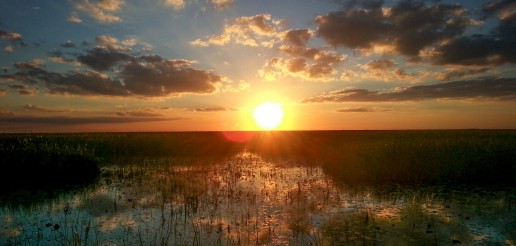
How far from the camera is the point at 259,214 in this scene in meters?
13.4

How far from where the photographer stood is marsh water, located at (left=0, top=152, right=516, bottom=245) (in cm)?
1042

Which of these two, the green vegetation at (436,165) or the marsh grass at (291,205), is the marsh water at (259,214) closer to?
the marsh grass at (291,205)

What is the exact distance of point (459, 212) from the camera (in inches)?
528

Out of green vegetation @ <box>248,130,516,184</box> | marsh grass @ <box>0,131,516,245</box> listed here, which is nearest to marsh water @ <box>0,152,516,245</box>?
marsh grass @ <box>0,131,516,245</box>

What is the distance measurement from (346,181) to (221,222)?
1169 cm

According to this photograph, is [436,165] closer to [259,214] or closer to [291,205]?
[291,205]

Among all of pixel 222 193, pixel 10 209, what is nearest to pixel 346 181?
pixel 222 193

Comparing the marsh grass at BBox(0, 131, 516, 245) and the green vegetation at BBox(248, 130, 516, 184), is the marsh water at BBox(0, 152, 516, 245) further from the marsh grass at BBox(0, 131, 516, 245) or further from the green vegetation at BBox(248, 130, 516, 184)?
the green vegetation at BBox(248, 130, 516, 184)

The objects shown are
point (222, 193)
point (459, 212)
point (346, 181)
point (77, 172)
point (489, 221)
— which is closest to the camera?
point (489, 221)

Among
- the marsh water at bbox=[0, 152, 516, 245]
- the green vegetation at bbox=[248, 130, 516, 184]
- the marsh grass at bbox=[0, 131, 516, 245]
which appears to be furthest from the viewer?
the green vegetation at bbox=[248, 130, 516, 184]

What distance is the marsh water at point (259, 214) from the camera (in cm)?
1042

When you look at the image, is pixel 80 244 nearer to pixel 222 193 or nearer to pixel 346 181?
pixel 222 193

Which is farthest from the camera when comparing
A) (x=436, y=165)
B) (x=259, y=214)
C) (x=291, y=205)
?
(x=436, y=165)

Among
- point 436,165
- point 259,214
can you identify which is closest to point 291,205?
A: point 259,214
